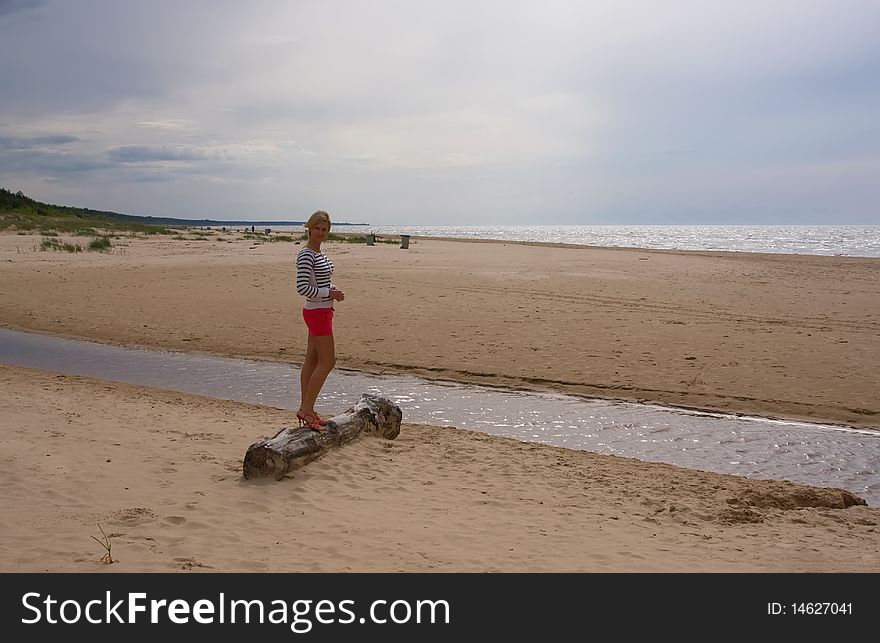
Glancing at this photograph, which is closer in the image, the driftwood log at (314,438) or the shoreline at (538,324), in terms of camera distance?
the driftwood log at (314,438)

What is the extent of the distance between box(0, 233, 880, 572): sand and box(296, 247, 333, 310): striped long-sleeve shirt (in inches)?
58.0

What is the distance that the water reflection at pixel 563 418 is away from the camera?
7.58 metres

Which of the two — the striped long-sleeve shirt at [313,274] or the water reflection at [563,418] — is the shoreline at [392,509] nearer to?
the water reflection at [563,418]

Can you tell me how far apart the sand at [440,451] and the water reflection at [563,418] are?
0.57 meters

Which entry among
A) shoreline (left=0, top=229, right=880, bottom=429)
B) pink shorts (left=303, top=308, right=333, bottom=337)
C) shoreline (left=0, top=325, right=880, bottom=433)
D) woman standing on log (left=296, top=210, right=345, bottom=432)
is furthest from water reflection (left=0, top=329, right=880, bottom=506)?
pink shorts (left=303, top=308, right=333, bottom=337)

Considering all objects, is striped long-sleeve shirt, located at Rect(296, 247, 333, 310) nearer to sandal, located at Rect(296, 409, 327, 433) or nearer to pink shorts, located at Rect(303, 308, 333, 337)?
pink shorts, located at Rect(303, 308, 333, 337)

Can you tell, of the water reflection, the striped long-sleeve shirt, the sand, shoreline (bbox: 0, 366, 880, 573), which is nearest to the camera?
shoreline (bbox: 0, 366, 880, 573)

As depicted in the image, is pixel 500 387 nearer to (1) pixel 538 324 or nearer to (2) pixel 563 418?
(2) pixel 563 418

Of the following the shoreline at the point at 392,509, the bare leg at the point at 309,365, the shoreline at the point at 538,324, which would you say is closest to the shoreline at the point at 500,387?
the shoreline at the point at 538,324

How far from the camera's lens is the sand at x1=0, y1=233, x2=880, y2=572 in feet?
15.5

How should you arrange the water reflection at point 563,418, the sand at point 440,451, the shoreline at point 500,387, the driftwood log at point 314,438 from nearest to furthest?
the sand at point 440,451 → the driftwood log at point 314,438 → the water reflection at point 563,418 → the shoreline at point 500,387
